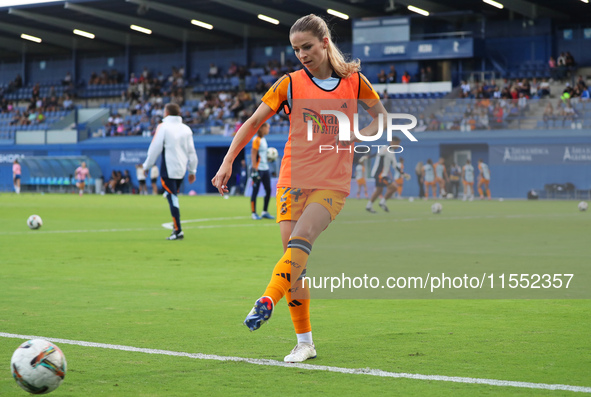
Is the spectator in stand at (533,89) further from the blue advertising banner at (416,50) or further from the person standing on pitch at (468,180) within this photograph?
the person standing on pitch at (468,180)

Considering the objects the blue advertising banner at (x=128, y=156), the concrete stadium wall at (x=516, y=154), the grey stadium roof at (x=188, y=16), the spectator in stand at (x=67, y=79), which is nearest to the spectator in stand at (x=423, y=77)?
the grey stadium roof at (x=188, y=16)

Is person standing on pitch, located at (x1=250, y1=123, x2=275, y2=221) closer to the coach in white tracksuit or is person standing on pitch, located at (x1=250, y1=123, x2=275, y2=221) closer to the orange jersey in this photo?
the coach in white tracksuit

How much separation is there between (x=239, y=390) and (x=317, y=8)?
1910 inches

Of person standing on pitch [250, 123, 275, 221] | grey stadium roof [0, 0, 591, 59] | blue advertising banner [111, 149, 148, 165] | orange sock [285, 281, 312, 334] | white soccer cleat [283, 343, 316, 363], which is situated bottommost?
white soccer cleat [283, 343, 316, 363]

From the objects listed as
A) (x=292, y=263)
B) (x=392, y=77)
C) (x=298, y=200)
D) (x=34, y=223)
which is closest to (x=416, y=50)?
(x=392, y=77)

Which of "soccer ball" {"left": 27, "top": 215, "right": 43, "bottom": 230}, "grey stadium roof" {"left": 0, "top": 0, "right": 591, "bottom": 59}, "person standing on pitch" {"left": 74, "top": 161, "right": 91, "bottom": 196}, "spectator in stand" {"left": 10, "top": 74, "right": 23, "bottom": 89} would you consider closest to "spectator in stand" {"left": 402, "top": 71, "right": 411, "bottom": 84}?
"grey stadium roof" {"left": 0, "top": 0, "right": 591, "bottom": 59}

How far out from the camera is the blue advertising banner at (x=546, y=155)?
38.0 meters

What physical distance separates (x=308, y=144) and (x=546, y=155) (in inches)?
1373

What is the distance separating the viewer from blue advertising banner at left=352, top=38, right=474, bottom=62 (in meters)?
48.8

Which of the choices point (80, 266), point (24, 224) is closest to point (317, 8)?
point (24, 224)

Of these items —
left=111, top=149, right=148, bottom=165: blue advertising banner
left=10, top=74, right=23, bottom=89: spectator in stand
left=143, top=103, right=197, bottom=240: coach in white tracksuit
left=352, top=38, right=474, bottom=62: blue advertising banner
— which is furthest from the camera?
left=10, top=74, right=23, bottom=89: spectator in stand

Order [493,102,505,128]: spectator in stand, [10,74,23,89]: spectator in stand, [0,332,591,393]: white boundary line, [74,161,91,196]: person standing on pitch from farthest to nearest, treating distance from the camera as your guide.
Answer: [10,74,23,89]: spectator in stand < [74,161,91,196]: person standing on pitch < [493,102,505,128]: spectator in stand < [0,332,591,393]: white boundary line

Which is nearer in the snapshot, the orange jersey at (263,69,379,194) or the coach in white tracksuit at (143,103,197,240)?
the orange jersey at (263,69,379,194)

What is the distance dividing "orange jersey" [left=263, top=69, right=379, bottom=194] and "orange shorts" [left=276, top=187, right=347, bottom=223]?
0.03 meters
